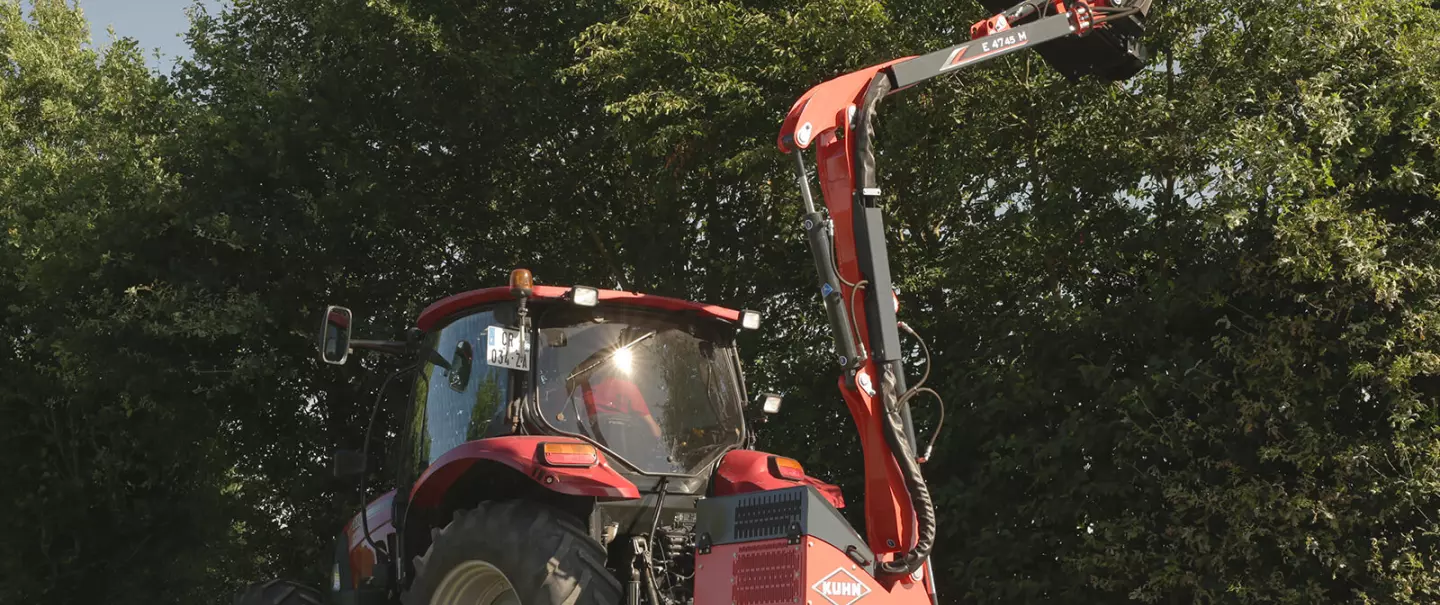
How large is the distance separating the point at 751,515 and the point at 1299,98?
5010 millimetres

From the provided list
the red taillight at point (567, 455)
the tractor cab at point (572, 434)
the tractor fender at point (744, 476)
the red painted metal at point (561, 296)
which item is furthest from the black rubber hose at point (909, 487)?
the red painted metal at point (561, 296)

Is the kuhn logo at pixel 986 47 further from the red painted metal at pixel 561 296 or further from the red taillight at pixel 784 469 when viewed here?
the red taillight at pixel 784 469

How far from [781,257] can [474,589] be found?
7.96 meters

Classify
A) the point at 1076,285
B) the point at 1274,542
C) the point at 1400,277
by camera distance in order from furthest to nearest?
1. the point at 1076,285
2. the point at 1274,542
3. the point at 1400,277

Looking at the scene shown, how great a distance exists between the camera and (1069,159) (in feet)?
29.9

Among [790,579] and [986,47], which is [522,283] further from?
[986,47]

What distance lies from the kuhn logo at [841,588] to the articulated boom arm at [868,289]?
5.9 inches

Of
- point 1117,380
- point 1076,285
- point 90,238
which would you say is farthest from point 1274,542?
point 90,238

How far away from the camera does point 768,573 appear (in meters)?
→ 4.34

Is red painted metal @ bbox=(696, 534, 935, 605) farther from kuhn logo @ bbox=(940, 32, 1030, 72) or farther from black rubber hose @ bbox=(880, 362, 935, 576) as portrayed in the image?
kuhn logo @ bbox=(940, 32, 1030, 72)

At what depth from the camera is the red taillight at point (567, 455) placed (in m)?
4.86

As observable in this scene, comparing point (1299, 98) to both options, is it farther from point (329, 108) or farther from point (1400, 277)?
point (329, 108)

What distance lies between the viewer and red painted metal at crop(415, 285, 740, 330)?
5469 millimetres

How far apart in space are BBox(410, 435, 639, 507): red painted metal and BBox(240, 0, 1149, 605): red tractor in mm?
11
